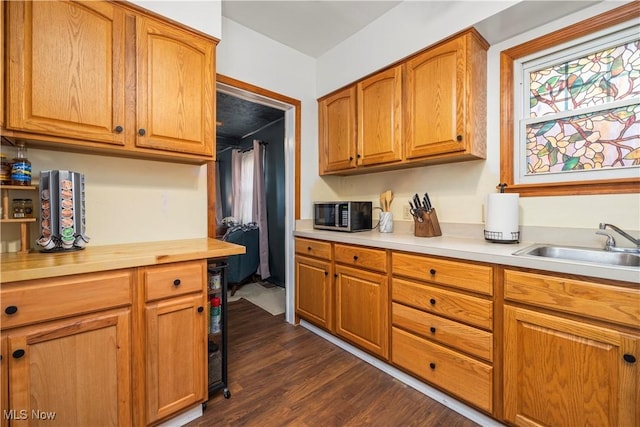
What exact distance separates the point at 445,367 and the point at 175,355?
4.65ft

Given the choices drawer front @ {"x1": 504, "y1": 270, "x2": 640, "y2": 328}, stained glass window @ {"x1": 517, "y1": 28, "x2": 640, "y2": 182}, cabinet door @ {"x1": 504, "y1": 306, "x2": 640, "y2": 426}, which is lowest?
cabinet door @ {"x1": 504, "y1": 306, "x2": 640, "y2": 426}

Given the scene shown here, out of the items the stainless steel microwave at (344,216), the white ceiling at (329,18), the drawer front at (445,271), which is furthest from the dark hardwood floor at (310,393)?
the white ceiling at (329,18)

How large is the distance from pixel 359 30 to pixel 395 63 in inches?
22.5

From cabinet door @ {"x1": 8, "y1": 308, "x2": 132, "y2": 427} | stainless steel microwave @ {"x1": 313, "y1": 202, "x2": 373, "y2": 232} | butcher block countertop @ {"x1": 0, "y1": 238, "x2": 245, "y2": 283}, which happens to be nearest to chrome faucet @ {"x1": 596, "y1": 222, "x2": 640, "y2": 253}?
stainless steel microwave @ {"x1": 313, "y1": 202, "x2": 373, "y2": 232}

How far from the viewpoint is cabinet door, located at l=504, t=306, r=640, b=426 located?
0.99 meters

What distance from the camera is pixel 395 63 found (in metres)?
2.04

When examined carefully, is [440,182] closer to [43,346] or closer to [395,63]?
[395,63]

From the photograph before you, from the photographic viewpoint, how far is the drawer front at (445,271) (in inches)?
52.1

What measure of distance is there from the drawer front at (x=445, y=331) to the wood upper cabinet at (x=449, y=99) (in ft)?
3.42

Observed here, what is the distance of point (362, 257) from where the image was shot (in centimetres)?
190

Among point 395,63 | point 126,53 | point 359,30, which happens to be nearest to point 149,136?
point 126,53

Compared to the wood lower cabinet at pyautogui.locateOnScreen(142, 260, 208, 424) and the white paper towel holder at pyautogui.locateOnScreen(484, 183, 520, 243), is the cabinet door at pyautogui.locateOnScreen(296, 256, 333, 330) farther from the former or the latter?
the white paper towel holder at pyautogui.locateOnScreen(484, 183, 520, 243)

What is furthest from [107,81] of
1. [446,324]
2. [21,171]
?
[446,324]

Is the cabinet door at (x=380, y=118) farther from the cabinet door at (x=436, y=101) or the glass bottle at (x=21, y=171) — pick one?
the glass bottle at (x=21, y=171)
